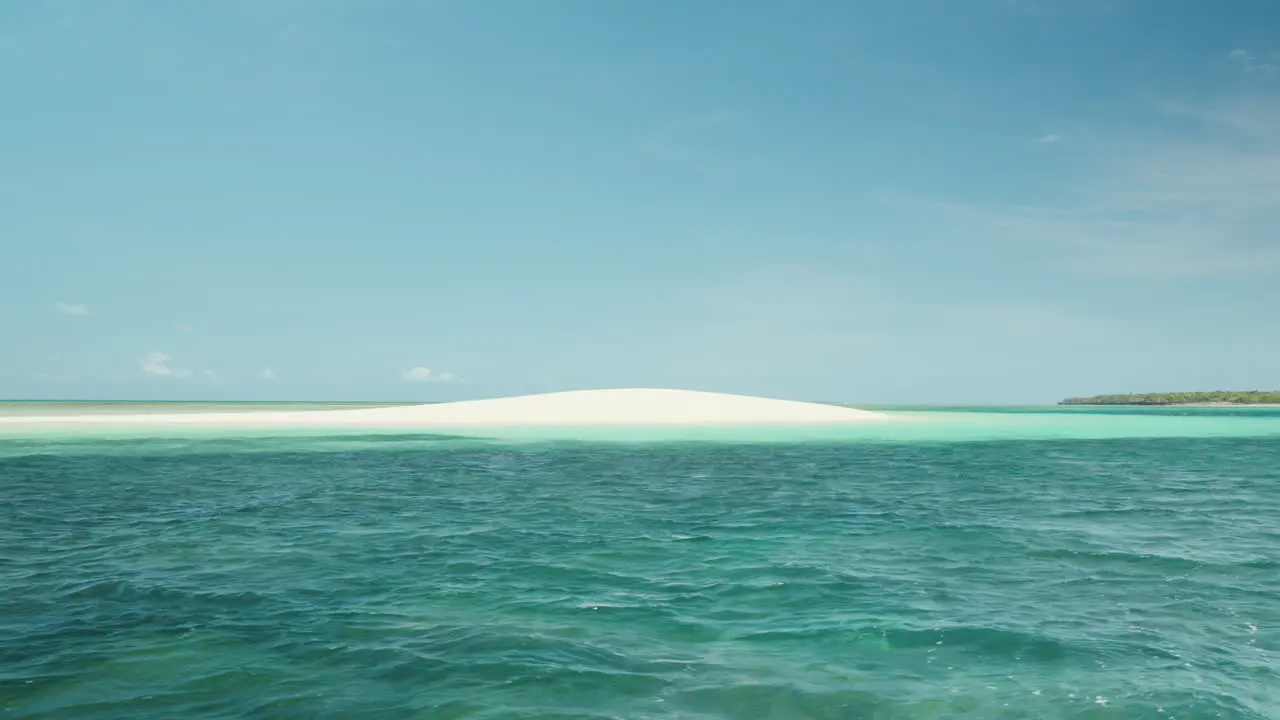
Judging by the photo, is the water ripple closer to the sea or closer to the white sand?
the sea

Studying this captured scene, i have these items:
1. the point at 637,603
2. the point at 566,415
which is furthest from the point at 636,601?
the point at 566,415

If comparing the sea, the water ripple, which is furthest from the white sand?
the water ripple

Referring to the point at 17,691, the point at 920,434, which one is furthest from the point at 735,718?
→ the point at 920,434

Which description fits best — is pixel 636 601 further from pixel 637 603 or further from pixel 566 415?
pixel 566 415

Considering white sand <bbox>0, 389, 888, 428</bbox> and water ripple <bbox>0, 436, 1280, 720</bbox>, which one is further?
white sand <bbox>0, 389, 888, 428</bbox>

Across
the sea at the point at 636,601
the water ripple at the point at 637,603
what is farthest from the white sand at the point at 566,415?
the water ripple at the point at 637,603

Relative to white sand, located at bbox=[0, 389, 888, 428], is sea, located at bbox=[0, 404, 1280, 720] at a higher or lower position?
lower
